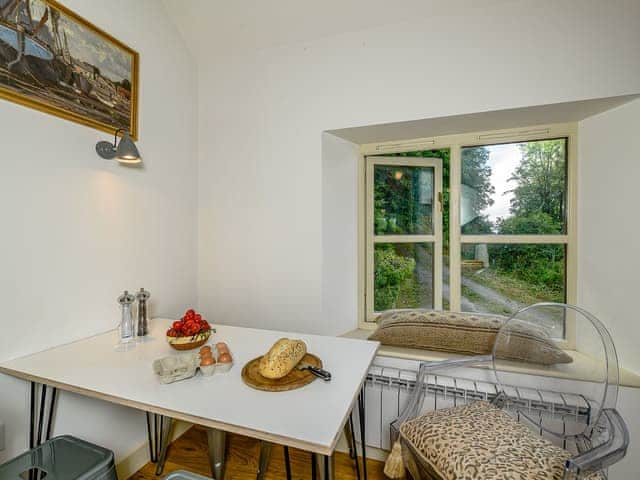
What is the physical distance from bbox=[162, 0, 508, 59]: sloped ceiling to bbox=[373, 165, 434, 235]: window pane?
0.83 meters

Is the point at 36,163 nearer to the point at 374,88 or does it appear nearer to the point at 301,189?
the point at 301,189

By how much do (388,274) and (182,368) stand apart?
1.45 metres

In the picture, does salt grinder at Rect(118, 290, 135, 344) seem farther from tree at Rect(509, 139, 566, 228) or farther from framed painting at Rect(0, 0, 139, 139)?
tree at Rect(509, 139, 566, 228)

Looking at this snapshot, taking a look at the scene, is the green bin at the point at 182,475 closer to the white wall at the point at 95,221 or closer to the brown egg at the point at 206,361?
the brown egg at the point at 206,361

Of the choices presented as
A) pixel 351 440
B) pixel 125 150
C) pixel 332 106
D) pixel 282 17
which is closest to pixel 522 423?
pixel 351 440

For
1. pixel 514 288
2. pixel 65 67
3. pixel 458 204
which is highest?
pixel 65 67

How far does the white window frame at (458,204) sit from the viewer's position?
5.48 feet

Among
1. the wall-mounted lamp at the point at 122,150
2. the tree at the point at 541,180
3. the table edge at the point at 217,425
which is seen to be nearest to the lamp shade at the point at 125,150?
the wall-mounted lamp at the point at 122,150

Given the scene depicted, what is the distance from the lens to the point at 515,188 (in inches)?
71.0

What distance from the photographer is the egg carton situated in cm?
99

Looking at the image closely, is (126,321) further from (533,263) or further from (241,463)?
(533,263)

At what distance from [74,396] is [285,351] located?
1.09 meters

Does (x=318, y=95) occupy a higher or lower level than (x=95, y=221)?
higher

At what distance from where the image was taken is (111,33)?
4.95ft
